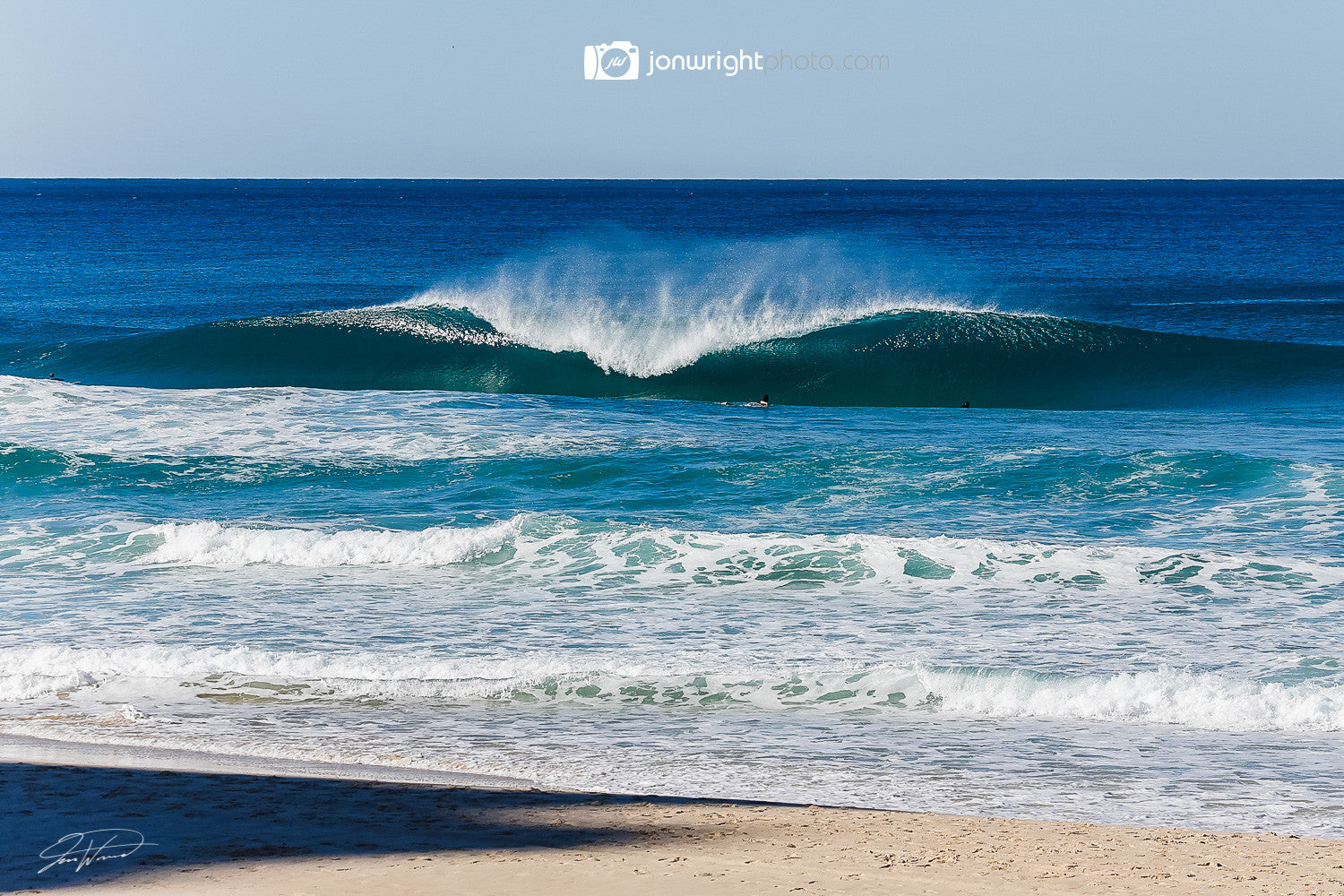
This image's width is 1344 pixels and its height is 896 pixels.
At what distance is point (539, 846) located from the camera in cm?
480

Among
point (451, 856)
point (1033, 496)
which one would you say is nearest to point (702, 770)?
point (451, 856)

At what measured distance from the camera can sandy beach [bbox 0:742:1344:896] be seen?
441 centimetres

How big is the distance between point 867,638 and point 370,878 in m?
4.46

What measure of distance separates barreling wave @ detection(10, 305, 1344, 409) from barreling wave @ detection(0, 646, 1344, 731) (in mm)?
13124

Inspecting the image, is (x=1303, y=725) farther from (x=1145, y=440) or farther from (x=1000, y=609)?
(x=1145, y=440)

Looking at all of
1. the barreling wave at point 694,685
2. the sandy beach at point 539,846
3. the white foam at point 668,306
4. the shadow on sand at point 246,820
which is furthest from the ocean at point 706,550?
the shadow on sand at point 246,820

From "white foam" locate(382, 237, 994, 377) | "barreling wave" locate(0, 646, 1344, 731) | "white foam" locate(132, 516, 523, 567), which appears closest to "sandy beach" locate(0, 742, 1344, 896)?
"barreling wave" locate(0, 646, 1344, 731)

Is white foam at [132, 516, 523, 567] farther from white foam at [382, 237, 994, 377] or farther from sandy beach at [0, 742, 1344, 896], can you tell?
white foam at [382, 237, 994, 377]

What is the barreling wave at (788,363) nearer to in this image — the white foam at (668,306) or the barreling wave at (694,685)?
the white foam at (668,306)

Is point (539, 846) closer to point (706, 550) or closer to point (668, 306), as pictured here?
point (706, 550)

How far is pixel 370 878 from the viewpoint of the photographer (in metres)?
4.41

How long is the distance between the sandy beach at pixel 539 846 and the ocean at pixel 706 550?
370 mm
